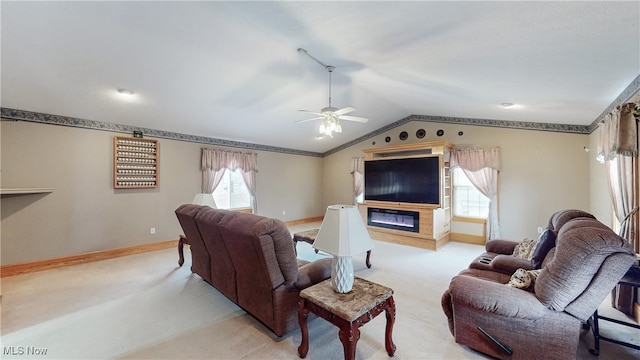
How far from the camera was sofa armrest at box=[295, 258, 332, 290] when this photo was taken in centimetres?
226

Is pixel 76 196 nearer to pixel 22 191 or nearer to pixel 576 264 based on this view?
pixel 22 191

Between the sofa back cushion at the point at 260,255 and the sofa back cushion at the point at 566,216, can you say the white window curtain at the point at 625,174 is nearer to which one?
the sofa back cushion at the point at 566,216

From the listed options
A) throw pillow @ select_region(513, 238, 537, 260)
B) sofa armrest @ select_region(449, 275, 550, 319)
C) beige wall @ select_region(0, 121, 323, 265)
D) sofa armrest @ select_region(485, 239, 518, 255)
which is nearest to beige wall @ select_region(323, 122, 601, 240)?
sofa armrest @ select_region(485, 239, 518, 255)

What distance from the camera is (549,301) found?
5.57 ft

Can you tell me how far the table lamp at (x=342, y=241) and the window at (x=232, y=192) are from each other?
4845 mm

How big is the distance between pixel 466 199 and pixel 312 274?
4826mm

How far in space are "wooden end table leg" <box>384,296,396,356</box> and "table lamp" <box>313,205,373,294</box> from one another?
33 cm

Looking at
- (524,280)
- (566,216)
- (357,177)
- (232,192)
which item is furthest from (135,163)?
(566,216)

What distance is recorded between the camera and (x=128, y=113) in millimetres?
4262

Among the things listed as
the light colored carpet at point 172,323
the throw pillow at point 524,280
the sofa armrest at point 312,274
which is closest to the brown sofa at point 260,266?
the sofa armrest at point 312,274

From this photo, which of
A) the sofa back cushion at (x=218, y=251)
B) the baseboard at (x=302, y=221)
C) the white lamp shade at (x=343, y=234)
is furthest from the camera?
the baseboard at (x=302, y=221)

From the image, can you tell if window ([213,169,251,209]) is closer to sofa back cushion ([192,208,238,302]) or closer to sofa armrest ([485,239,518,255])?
sofa back cushion ([192,208,238,302])

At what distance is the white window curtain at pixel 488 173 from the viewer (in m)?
5.22

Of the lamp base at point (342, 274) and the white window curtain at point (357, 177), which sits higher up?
the white window curtain at point (357, 177)
